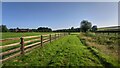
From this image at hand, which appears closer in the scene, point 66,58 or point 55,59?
point 55,59

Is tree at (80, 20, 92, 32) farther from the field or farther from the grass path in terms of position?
the grass path

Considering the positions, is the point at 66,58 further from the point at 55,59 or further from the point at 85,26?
the point at 85,26

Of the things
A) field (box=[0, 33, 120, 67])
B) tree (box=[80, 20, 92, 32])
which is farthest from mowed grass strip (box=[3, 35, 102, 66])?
tree (box=[80, 20, 92, 32])

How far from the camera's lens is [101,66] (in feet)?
21.1

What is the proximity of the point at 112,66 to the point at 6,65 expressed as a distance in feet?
14.2

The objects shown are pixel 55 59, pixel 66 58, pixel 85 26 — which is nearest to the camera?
pixel 55 59

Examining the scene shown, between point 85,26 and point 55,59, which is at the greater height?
point 85,26

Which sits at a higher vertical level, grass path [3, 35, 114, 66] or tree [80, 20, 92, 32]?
tree [80, 20, 92, 32]

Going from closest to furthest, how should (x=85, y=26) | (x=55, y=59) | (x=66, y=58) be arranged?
1. (x=55, y=59)
2. (x=66, y=58)
3. (x=85, y=26)

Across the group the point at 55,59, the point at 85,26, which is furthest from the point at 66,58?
the point at 85,26

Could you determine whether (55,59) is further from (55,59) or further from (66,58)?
(66,58)

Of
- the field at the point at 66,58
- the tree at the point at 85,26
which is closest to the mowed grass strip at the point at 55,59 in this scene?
the field at the point at 66,58

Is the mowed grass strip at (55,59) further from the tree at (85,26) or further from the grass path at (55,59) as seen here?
the tree at (85,26)

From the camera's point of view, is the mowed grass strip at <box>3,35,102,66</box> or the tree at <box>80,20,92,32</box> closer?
the mowed grass strip at <box>3,35,102,66</box>
